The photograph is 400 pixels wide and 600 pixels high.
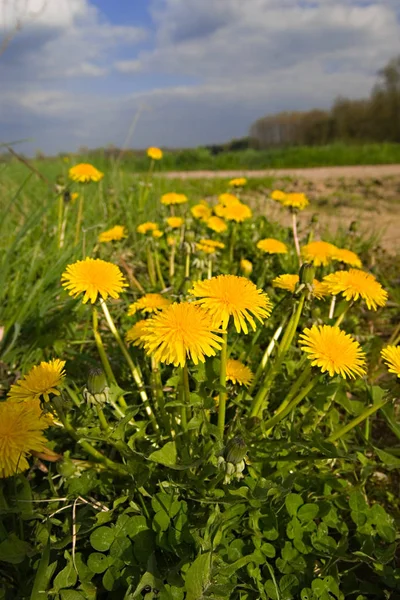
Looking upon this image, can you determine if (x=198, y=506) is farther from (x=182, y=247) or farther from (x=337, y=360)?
(x=182, y=247)

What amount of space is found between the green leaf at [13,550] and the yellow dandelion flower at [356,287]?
860 millimetres

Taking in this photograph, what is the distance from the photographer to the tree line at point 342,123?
15.3 meters

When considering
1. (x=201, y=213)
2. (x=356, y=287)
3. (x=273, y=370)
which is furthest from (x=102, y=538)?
(x=201, y=213)

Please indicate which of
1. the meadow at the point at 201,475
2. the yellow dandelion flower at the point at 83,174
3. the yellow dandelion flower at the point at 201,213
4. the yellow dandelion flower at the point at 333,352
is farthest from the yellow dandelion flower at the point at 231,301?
the yellow dandelion flower at the point at 201,213

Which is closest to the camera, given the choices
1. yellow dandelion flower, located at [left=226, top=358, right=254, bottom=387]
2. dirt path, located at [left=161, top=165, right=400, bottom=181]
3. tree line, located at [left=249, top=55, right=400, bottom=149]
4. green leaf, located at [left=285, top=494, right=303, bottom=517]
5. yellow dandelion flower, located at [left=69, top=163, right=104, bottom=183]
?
green leaf, located at [left=285, top=494, right=303, bottom=517]

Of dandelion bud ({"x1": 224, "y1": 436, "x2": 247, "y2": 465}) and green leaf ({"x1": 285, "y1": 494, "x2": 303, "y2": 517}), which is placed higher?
dandelion bud ({"x1": 224, "y1": 436, "x2": 247, "y2": 465})

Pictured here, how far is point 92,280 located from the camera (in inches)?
41.6

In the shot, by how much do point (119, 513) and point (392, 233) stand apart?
3077 millimetres

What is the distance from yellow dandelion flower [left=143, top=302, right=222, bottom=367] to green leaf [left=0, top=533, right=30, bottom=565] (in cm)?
45

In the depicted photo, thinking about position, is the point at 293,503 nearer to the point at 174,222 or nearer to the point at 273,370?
the point at 273,370

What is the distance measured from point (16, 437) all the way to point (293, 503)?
599 mm

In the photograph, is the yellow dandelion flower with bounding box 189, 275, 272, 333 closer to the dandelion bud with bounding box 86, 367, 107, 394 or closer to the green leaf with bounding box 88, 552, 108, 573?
the dandelion bud with bounding box 86, 367, 107, 394

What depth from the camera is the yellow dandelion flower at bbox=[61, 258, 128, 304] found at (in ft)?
3.40

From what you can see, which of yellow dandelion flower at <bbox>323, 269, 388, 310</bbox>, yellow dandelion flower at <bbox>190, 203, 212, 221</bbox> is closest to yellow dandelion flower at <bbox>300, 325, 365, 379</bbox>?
yellow dandelion flower at <bbox>323, 269, 388, 310</bbox>
